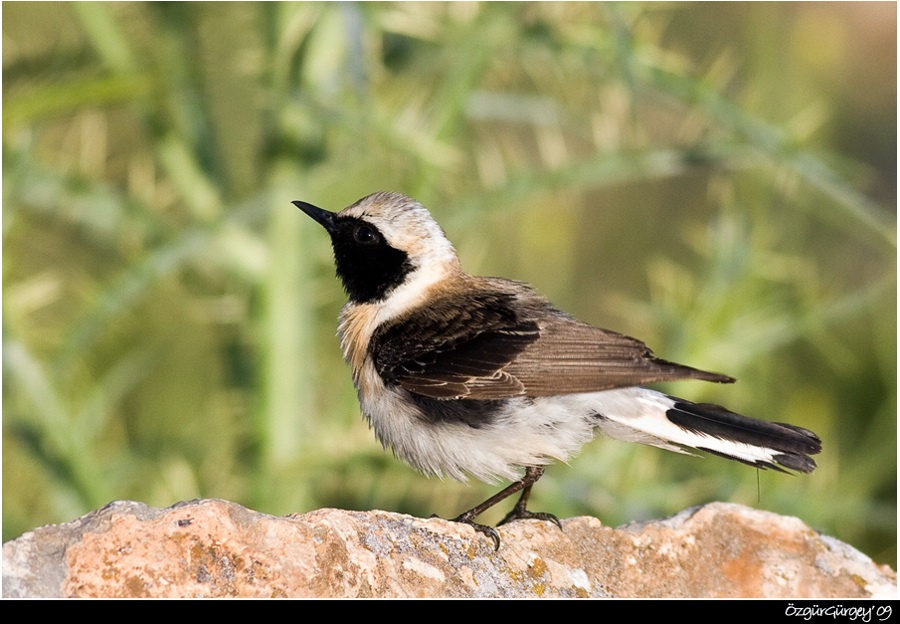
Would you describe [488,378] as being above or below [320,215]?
below

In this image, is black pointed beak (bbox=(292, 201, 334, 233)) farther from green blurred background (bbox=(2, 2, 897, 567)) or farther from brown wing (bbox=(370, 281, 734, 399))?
brown wing (bbox=(370, 281, 734, 399))

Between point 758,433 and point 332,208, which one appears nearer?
point 758,433

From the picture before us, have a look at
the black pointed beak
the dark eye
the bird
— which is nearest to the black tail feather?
the bird

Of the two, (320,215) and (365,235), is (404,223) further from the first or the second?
(320,215)

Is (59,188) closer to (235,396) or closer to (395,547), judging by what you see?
(235,396)

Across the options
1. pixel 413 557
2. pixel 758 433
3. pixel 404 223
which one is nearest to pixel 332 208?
pixel 404 223

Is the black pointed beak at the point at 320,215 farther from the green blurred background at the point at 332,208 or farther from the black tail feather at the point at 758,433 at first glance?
the black tail feather at the point at 758,433
